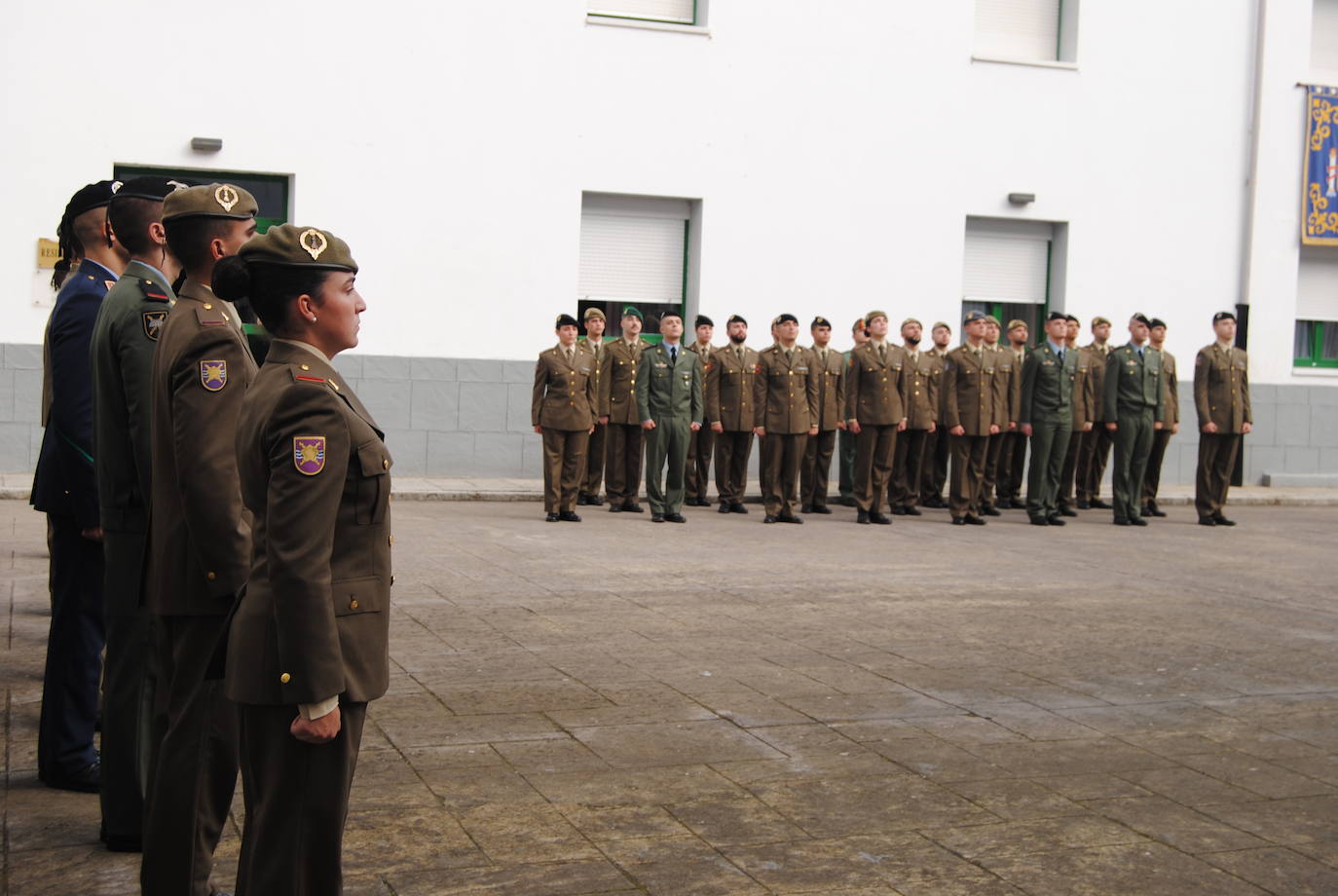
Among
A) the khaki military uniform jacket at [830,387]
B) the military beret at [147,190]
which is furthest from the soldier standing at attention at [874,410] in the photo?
the military beret at [147,190]

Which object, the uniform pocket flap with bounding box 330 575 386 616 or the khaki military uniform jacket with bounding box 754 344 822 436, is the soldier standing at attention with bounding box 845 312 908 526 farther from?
the uniform pocket flap with bounding box 330 575 386 616

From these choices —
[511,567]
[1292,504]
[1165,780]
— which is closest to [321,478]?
[1165,780]

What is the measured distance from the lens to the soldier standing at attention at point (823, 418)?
1575cm

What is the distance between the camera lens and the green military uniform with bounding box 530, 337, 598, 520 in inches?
575

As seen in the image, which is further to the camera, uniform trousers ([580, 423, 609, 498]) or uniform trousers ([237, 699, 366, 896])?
uniform trousers ([580, 423, 609, 498])

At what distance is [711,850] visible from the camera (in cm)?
477

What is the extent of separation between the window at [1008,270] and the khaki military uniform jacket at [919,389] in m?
3.99

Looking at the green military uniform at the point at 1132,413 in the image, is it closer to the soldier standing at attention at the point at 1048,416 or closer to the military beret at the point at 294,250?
the soldier standing at attention at the point at 1048,416

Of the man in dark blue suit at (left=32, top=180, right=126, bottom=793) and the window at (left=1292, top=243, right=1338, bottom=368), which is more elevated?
the window at (left=1292, top=243, right=1338, bottom=368)

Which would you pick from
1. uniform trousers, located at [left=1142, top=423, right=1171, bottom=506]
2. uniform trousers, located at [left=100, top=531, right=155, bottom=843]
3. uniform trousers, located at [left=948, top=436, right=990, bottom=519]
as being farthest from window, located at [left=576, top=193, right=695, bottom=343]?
uniform trousers, located at [left=100, top=531, right=155, bottom=843]

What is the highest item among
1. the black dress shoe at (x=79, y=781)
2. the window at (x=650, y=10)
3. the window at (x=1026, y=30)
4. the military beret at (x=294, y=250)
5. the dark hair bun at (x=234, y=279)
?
the window at (x=1026, y=30)

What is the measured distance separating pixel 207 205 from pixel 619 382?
39.0ft

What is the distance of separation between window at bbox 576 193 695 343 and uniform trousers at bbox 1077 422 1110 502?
489cm

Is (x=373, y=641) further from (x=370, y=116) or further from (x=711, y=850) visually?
(x=370, y=116)
